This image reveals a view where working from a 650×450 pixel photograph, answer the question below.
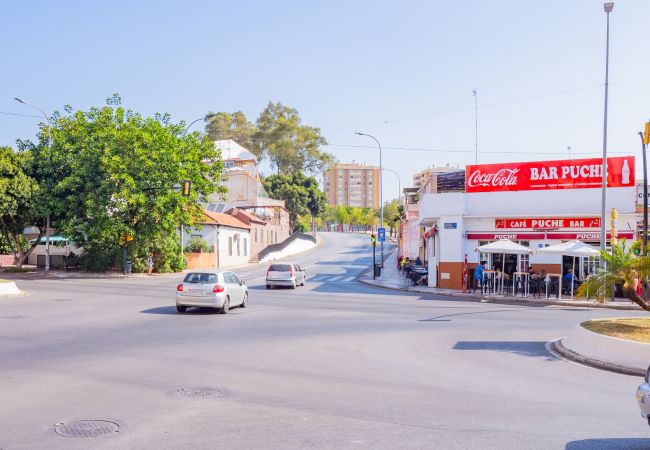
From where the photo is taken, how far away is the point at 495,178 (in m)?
33.6

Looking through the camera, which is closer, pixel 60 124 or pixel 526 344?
pixel 526 344

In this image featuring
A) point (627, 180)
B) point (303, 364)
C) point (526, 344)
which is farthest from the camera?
point (627, 180)

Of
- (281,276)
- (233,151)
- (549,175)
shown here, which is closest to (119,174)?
(281,276)

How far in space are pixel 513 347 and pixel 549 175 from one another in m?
20.6

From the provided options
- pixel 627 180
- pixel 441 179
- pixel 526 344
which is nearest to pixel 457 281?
pixel 627 180

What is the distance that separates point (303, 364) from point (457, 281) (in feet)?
78.0

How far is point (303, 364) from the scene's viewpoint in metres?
11.5

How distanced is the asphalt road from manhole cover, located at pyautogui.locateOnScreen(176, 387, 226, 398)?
0.13 meters

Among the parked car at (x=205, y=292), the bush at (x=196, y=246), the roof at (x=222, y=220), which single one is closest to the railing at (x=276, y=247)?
the roof at (x=222, y=220)

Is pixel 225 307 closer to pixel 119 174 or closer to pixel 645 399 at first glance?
pixel 645 399

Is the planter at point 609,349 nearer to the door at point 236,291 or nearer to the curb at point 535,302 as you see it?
the door at point 236,291

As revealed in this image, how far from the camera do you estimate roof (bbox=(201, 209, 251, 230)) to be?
184ft

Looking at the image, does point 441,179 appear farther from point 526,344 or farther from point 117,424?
point 117,424

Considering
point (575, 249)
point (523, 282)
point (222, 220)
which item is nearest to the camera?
point (575, 249)
